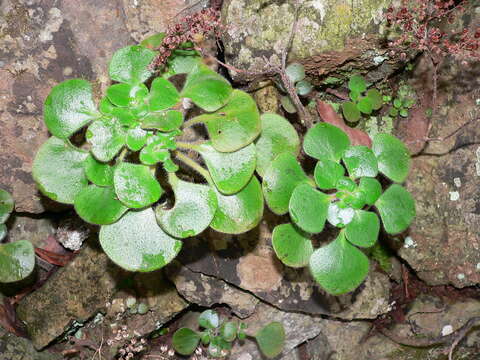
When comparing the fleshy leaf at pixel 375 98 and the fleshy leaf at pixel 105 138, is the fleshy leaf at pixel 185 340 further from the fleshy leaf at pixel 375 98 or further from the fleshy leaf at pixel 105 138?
the fleshy leaf at pixel 375 98

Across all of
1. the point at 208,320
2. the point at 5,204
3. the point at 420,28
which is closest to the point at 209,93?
the point at 420,28

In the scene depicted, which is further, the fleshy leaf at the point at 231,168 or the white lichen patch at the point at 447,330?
the white lichen patch at the point at 447,330

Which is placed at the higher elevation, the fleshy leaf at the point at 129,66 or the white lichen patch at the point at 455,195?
the fleshy leaf at the point at 129,66

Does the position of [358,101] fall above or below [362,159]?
below

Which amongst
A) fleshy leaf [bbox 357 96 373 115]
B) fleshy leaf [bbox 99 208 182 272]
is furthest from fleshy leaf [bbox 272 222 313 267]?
fleshy leaf [bbox 357 96 373 115]

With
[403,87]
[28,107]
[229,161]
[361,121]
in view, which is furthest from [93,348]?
[403,87]

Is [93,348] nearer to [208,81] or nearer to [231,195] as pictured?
[231,195]

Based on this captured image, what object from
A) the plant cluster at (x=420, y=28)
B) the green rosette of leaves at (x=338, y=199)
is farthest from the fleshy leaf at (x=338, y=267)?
the plant cluster at (x=420, y=28)

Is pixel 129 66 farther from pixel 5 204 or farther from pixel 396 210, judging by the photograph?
pixel 396 210
